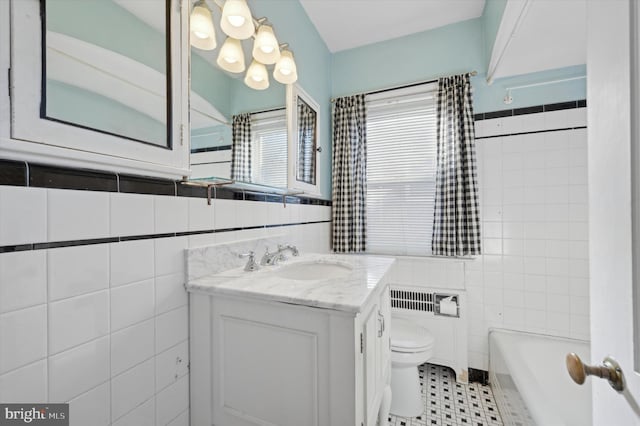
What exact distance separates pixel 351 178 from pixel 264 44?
123cm

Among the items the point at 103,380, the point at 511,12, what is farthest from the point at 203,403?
the point at 511,12

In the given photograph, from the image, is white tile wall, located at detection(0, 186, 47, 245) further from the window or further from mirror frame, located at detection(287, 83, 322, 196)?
the window

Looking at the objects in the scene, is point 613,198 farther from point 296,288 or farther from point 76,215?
point 76,215

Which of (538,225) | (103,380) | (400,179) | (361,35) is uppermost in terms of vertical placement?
(361,35)

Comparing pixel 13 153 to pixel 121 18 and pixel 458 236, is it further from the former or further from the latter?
pixel 458 236

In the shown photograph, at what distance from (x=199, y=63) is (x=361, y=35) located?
1672 millimetres

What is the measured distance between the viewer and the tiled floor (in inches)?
61.6

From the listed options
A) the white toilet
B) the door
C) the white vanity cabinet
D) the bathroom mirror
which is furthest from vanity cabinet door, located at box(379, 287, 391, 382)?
the bathroom mirror

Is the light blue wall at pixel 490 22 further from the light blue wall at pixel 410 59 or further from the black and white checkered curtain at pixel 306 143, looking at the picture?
the black and white checkered curtain at pixel 306 143

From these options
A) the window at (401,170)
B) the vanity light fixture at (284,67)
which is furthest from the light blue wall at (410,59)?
the vanity light fixture at (284,67)

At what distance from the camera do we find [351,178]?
2246mm

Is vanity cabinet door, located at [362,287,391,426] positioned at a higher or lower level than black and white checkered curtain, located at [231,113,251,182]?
lower

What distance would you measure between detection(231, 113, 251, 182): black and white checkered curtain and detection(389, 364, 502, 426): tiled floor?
1.66 m

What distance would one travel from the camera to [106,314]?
2.36ft
